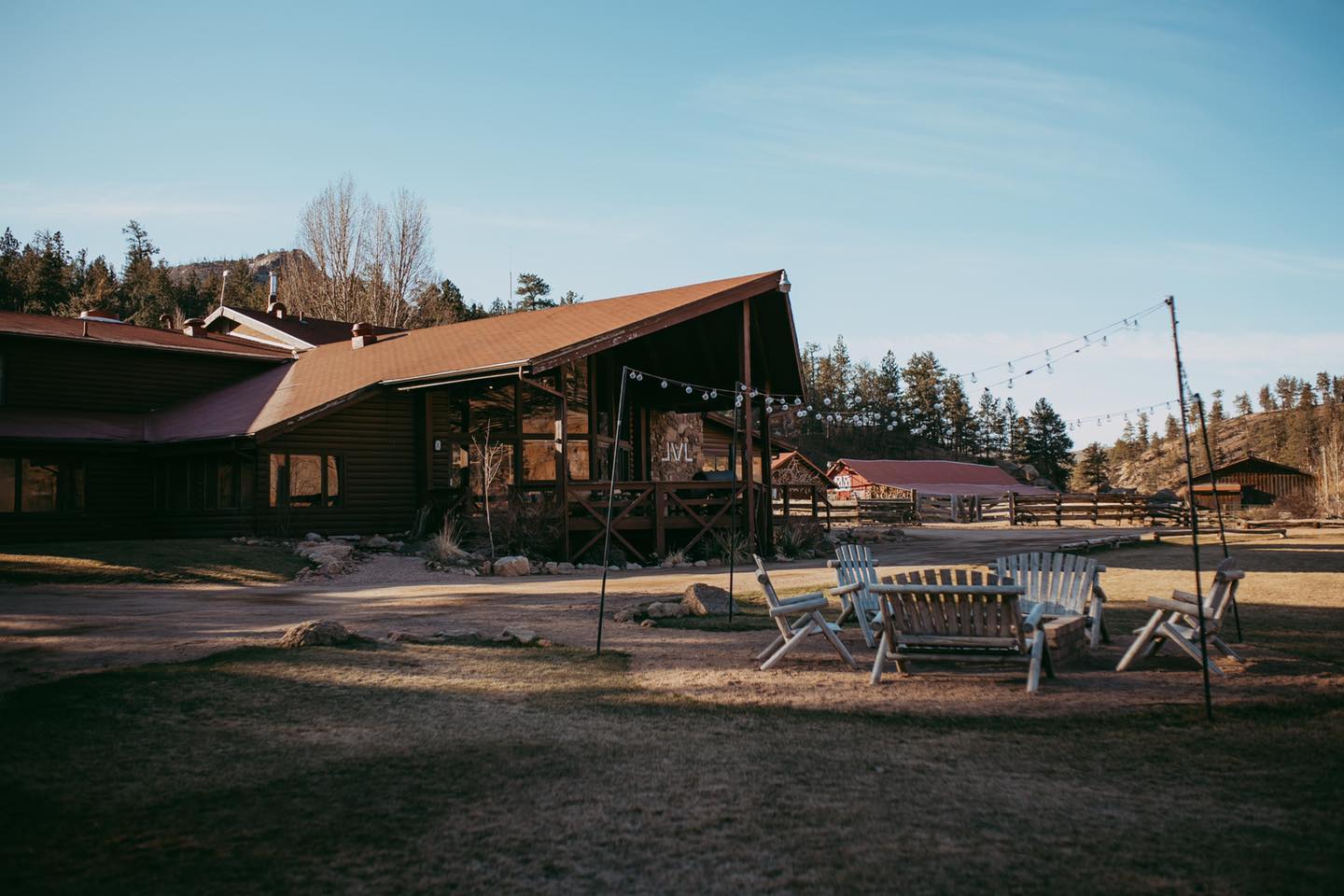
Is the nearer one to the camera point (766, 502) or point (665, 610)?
point (665, 610)

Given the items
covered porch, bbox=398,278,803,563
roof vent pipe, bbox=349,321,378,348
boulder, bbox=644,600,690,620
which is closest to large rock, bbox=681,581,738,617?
boulder, bbox=644,600,690,620

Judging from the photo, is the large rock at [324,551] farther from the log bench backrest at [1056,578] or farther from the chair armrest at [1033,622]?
the chair armrest at [1033,622]

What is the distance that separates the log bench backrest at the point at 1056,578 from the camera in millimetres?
8555

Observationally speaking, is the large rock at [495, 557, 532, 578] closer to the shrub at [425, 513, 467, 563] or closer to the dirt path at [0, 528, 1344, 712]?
the dirt path at [0, 528, 1344, 712]

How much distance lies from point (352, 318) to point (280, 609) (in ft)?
119

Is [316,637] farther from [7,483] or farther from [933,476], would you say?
[933,476]

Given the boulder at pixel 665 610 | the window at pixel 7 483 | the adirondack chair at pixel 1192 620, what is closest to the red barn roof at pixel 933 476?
the window at pixel 7 483

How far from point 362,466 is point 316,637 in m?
13.6

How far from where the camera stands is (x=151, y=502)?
22000 mm

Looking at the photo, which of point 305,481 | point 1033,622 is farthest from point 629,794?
point 305,481

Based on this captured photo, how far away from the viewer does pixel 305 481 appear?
2066 centimetres

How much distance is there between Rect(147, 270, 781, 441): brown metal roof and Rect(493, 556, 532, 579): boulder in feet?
11.8

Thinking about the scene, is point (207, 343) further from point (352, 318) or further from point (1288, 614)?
point (1288, 614)

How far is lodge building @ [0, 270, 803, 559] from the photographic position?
1923 centimetres
